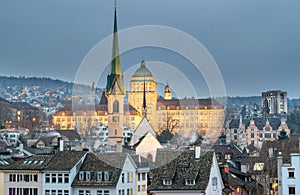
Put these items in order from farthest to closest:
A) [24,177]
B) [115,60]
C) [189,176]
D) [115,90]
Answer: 1. [115,90]
2. [115,60]
3. [24,177]
4. [189,176]

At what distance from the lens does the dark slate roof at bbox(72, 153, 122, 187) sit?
2427 inches

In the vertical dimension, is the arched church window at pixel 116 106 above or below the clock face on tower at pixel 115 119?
above

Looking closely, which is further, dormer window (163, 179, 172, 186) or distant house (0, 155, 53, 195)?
distant house (0, 155, 53, 195)

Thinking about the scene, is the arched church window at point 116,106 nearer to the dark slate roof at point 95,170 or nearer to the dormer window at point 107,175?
the dark slate roof at point 95,170

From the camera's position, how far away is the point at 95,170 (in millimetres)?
62719

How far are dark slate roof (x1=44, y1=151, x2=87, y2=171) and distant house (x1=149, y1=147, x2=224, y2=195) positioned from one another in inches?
257

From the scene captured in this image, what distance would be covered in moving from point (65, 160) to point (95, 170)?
299 centimetres

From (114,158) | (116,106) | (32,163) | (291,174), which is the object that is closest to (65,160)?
(32,163)

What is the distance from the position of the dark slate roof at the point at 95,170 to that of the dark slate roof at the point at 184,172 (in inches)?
117

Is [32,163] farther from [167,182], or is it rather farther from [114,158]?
[167,182]

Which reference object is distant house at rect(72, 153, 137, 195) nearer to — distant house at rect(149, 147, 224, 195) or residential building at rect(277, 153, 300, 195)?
distant house at rect(149, 147, 224, 195)

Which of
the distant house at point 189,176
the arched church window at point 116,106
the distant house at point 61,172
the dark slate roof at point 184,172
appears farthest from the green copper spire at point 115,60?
the distant house at point 189,176

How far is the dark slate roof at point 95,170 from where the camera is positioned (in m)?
61.7

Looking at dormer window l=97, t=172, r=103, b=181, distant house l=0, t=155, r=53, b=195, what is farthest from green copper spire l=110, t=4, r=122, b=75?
dormer window l=97, t=172, r=103, b=181
